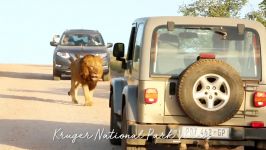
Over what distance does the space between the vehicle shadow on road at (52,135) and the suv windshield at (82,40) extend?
42.1 ft

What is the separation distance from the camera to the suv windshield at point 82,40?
26781 millimetres

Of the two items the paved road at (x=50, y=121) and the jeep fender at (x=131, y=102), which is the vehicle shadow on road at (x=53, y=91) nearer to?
the paved road at (x=50, y=121)

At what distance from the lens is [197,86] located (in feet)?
26.5

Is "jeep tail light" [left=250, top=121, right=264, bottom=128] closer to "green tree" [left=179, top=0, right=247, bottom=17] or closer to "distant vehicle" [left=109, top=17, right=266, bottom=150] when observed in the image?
"distant vehicle" [left=109, top=17, right=266, bottom=150]

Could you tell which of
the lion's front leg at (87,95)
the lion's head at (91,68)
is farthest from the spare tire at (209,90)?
the lion's front leg at (87,95)

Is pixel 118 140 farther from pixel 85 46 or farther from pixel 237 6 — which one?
pixel 237 6

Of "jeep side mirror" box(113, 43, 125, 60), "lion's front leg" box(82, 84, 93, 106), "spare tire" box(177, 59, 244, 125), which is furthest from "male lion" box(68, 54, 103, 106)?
"spare tire" box(177, 59, 244, 125)

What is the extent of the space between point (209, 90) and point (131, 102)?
94cm

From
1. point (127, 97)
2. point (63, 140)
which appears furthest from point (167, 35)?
point (63, 140)

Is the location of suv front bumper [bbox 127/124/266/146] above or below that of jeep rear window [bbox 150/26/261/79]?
below

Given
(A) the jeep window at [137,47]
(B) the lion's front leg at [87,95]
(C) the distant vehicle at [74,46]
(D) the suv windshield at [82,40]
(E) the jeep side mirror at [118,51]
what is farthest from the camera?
(D) the suv windshield at [82,40]

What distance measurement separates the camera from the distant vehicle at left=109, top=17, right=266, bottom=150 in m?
8.09

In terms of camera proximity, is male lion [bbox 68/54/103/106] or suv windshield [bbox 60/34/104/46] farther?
suv windshield [bbox 60/34/104/46]

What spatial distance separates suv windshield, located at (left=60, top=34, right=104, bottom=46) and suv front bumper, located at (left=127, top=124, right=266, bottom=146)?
18433 mm
